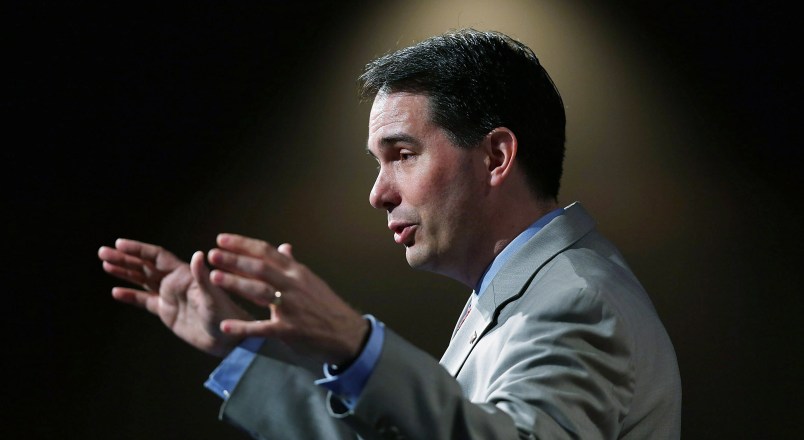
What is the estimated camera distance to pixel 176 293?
1.04 m

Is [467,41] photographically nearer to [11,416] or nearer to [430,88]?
[430,88]

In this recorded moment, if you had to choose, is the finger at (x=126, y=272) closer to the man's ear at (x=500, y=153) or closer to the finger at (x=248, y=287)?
the finger at (x=248, y=287)

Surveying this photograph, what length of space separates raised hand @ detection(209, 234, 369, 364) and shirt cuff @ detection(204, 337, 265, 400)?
20 cm

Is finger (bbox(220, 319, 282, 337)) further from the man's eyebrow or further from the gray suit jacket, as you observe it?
the man's eyebrow

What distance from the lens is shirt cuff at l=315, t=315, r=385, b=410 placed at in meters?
0.91

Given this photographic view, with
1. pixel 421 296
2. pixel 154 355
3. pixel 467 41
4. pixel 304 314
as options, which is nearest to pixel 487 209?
pixel 467 41

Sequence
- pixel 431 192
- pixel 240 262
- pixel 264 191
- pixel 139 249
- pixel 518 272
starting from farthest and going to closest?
1. pixel 264 191
2. pixel 431 192
3. pixel 518 272
4. pixel 139 249
5. pixel 240 262

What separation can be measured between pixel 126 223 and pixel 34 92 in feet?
1.66

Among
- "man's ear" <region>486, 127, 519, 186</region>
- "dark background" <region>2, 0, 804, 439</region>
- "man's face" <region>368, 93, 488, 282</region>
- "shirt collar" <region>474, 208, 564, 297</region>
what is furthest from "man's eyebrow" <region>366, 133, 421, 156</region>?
"dark background" <region>2, 0, 804, 439</region>

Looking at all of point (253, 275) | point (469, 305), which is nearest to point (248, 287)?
point (253, 275)

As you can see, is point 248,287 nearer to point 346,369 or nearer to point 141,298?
point 346,369

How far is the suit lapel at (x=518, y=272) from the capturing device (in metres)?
1.39

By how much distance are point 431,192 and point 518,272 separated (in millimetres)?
211

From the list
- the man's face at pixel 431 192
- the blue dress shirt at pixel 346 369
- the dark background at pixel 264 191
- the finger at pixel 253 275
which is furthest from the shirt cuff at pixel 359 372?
the dark background at pixel 264 191
